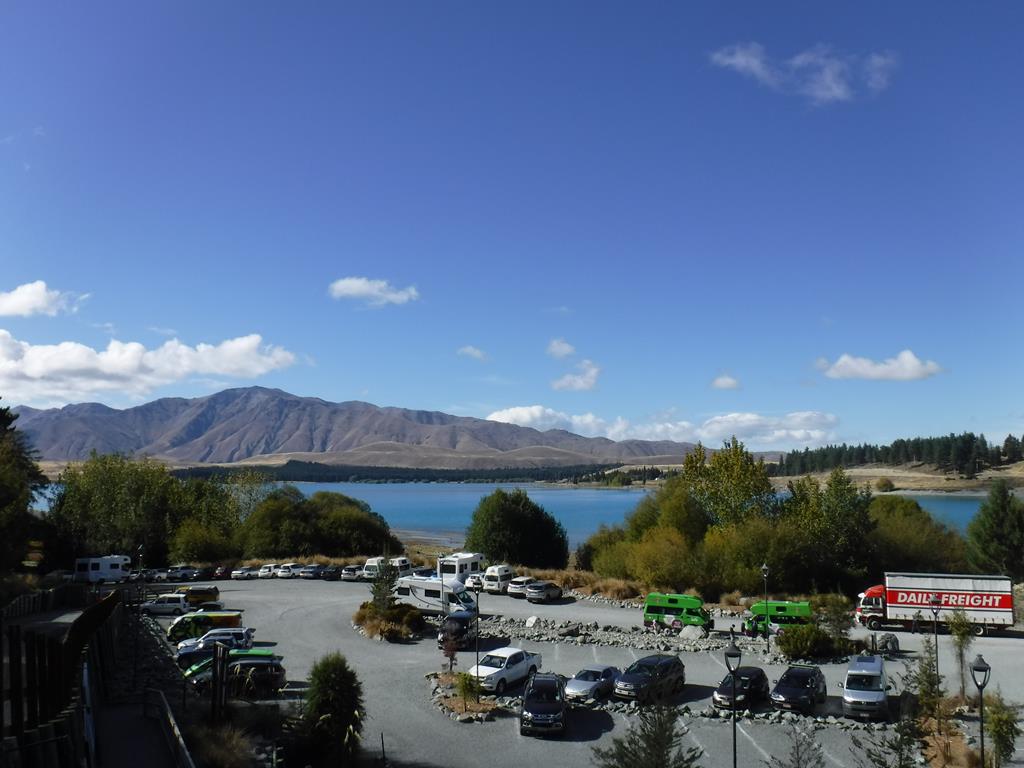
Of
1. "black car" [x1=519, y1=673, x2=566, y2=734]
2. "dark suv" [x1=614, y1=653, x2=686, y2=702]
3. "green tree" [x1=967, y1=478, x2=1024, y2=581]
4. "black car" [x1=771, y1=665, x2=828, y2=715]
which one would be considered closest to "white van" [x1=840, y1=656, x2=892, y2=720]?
"black car" [x1=771, y1=665, x2=828, y2=715]

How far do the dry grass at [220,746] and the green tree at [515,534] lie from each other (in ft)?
135

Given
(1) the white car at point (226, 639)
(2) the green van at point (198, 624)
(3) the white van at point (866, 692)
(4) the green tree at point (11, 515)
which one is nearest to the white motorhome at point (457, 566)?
(2) the green van at point (198, 624)

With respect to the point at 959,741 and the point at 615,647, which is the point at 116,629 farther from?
the point at 959,741

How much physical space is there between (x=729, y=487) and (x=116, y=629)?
1387 inches

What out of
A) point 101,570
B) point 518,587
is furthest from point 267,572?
point 518,587

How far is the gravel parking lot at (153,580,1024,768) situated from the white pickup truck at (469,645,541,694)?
166cm

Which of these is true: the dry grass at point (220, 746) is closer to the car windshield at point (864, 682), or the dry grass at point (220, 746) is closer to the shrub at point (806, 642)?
the car windshield at point (864, 682)

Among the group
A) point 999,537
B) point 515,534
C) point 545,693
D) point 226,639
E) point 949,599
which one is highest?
point 999,537

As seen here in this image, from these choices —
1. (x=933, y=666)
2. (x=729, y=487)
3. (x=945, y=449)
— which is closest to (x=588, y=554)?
(x=729, y=487)

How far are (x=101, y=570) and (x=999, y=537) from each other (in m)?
54.3

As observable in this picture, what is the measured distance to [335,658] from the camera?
726 inches

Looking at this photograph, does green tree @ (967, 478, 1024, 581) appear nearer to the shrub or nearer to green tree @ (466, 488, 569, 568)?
the shrub

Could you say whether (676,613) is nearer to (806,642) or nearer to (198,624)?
(806,642)

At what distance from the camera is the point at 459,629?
97.9 ft
